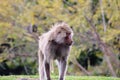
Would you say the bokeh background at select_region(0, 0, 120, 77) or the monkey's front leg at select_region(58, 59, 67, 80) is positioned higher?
the monkey's front leg at select_region(58, 59, 67, 80)

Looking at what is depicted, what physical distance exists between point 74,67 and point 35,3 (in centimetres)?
432

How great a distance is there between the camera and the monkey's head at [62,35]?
704 cm

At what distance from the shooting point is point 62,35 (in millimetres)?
7090

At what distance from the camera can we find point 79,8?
17.2m

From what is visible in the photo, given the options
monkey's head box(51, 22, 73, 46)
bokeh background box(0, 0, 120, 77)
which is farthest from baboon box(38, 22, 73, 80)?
bokeh background box(0, 0, 120, 77)

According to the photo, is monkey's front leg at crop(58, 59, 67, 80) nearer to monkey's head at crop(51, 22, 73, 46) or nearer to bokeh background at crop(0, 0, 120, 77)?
monkey's head at crop(51, 22, 73, 46)

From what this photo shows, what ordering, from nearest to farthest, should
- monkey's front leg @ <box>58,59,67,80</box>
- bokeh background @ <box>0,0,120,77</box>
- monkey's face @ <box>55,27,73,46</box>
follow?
1. monkey's face @ <box>55,27,73,46</box>
2. monkey's front leg @ <box>58,59,67,80</box>
3. bokeh background @ <box>0,0,120,77</box>

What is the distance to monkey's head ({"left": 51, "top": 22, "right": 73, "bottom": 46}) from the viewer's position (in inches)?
277

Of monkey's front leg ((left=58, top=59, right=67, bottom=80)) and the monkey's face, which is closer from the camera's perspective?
the monkey's face

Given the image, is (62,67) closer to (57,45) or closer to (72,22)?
(57,45)

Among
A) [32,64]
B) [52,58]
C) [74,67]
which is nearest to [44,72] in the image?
[52,58]

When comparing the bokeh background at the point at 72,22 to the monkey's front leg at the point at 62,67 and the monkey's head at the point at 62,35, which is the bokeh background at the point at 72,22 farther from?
the monkey's head at the point at 62,35

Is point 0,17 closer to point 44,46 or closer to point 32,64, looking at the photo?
point 32,64

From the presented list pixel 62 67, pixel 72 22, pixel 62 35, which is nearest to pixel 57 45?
pixel 62 35
